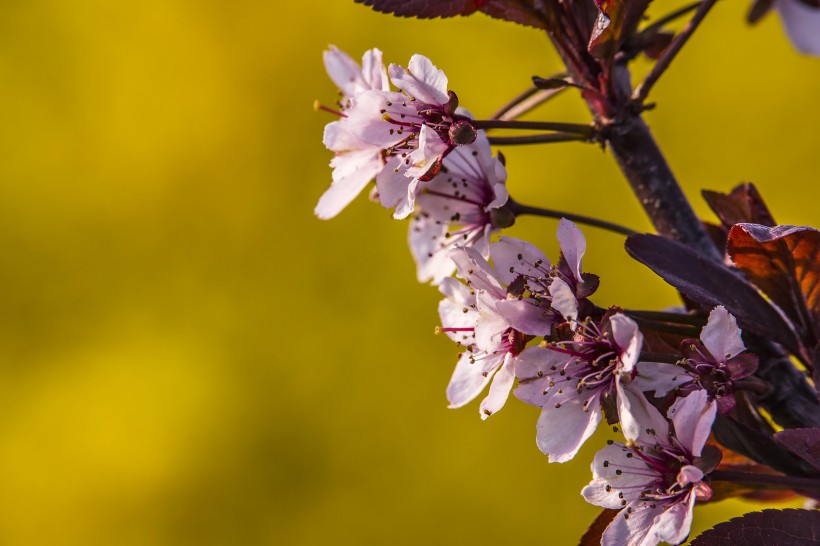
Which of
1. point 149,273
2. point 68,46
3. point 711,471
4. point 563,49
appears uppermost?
point 68,46

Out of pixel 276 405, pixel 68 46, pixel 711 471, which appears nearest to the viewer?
pixel 711 471

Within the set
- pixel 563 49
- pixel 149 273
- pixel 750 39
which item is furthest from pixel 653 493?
pixel 750 39

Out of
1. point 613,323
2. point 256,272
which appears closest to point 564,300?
point 613,323

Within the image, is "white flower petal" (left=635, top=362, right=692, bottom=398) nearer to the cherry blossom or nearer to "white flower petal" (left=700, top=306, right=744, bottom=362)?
"white flower petal" (left=700, top=306, right=744, bottom=362)

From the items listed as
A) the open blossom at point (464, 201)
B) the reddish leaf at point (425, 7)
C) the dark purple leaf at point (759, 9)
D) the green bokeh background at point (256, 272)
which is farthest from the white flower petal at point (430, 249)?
the green bokeh background at point (256, 272)

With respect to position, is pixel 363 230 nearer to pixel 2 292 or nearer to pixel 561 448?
pixel 2 292

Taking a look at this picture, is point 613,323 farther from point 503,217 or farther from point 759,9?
point 759,9

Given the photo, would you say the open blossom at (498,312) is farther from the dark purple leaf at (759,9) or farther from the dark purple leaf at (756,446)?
the dark purple leaf at (759,9)

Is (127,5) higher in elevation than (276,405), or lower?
higher
